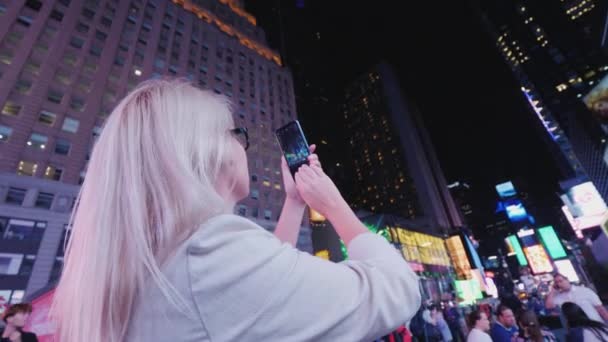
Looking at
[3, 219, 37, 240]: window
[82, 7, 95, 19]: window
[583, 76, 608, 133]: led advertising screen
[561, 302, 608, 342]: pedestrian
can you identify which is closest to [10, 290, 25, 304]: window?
[3, 219, 37, 240]: window

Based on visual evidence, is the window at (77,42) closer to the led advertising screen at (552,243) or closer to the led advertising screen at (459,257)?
the led advertising screen at (552,243)

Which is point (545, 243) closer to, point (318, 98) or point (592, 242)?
point (592, 242)

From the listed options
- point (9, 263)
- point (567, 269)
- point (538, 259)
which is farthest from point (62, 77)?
point (538, 259)

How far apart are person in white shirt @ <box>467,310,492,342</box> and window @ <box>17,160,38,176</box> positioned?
30.6 meters

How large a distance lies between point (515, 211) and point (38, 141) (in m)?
61.8

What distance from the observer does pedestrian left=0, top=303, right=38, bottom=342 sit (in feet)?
14.0

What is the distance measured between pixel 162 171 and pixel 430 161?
3417 inches

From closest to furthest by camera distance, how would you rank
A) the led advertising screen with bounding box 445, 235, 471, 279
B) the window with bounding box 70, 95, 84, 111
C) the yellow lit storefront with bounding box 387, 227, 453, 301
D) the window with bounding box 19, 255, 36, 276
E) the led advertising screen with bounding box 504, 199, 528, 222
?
the window with bounding box 19, 255, 36, 276 → the window with bounding box 70, 95, 84, 111 → the led advertising screen with bounding box 504, 199, 528, 222 → the yellow lit storefront with bounding box 387, 227, 453, 301 → the led advertising screen with bounding box 445, 235, 471, 279

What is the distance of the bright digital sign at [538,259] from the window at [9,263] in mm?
44164

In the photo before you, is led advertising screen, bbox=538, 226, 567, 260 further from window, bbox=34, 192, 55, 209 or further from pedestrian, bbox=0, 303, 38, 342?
window, bbox=34, 192, 55, 209

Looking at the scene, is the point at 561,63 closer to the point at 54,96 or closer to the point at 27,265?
the point at 54,96

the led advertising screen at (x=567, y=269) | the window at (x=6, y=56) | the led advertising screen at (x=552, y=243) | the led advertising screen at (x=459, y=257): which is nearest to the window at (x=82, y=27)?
the window at (x=6, y=56)

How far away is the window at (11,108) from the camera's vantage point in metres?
21.7

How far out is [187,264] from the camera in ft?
2.38
